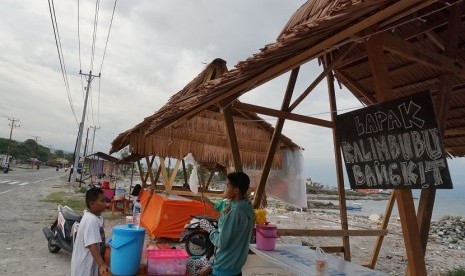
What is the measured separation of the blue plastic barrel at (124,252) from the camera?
2992 millimetres

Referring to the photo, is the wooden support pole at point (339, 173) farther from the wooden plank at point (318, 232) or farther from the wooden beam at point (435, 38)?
the wooden beam at point (435, 38)

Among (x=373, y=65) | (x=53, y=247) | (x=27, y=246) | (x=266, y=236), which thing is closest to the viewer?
(x=373, y=65)

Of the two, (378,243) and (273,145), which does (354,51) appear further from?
(378,243)

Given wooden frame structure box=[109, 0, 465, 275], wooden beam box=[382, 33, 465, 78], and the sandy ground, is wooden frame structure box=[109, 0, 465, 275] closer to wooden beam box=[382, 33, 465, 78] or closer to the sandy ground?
wooden beam box=[382, 33, 465, 78]

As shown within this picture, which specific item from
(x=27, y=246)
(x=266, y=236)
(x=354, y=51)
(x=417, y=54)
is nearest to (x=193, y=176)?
(x=27, y=246)

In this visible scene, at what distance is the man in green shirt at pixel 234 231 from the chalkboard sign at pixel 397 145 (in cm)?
126

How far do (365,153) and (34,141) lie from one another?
9233 centimetres

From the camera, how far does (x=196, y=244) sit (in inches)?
287

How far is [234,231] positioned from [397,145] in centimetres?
158

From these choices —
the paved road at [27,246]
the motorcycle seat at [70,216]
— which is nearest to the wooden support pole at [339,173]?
the paved road at [27,246]

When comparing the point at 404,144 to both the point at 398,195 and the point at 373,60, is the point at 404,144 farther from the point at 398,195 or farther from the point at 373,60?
the point at 373,60

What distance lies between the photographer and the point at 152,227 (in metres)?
8.73

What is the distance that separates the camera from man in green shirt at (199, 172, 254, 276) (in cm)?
278

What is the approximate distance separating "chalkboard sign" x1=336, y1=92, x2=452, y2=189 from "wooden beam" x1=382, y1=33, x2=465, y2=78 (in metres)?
0.44
